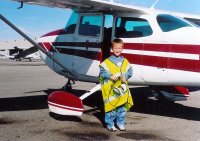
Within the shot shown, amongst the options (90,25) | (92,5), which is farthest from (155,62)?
(90,25)

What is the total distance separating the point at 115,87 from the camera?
5645 mm

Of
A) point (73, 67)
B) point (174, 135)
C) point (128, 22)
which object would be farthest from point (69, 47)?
point (174, 135)

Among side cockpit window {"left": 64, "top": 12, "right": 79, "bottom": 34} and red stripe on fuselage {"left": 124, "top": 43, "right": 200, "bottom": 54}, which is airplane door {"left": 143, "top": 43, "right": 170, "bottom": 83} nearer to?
red stripe on fuselage {"left": 124, "top": 43, "right": 200, "bottom": 54}

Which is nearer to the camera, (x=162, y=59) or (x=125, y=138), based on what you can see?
(x=125, y=138)

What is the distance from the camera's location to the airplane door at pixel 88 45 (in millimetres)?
7199

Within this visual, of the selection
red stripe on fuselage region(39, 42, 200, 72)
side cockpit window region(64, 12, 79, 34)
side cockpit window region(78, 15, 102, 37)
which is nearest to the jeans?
red stripe on fuselage region(39, 42, 200, 72)

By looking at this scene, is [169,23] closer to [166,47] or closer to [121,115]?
[166,47]

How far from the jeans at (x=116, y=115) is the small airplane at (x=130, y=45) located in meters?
0.80

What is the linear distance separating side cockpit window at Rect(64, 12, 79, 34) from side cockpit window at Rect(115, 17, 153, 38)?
1419mm

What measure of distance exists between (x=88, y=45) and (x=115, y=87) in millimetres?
1997

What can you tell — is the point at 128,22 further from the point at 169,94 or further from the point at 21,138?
the point at 21,138

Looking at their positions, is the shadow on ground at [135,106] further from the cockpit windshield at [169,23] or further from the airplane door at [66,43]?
the cockpit windshield at [169,23]

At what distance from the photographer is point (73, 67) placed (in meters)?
7.76

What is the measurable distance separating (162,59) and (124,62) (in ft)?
2.77
